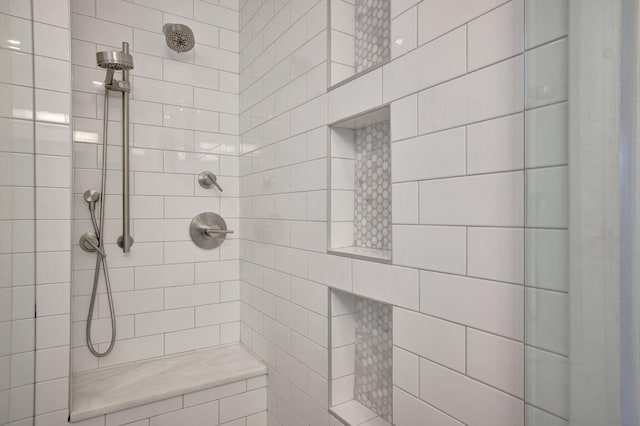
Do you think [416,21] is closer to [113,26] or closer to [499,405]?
[499,405]

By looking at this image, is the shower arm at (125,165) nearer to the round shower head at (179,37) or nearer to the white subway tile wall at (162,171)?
the white subway tile wall at (162,171)

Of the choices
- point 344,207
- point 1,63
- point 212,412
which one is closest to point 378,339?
point 344,207

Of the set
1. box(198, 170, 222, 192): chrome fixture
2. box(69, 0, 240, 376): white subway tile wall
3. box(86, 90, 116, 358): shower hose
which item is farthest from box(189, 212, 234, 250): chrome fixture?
box(86, 90, 116, 358): shower hose

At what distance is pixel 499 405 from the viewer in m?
0.70

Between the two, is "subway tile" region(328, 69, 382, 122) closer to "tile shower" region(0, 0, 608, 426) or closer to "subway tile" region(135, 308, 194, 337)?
"tile shower" region(0, 0, 608, 426)

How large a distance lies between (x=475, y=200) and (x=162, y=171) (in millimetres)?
1559

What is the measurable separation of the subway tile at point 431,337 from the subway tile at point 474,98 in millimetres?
470

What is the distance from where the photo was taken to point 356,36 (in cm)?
128

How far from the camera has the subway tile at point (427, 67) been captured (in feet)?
2.58

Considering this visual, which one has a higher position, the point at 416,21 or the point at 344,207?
the point at 416,21

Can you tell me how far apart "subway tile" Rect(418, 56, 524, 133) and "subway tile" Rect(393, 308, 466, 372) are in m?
0.47

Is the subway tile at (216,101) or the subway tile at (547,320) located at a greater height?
the subway tile at (216,101)

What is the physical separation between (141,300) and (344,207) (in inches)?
46.8

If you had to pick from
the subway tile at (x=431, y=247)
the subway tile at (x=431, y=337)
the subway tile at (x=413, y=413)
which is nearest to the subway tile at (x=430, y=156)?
the subway tile at (x=431, y=247)
